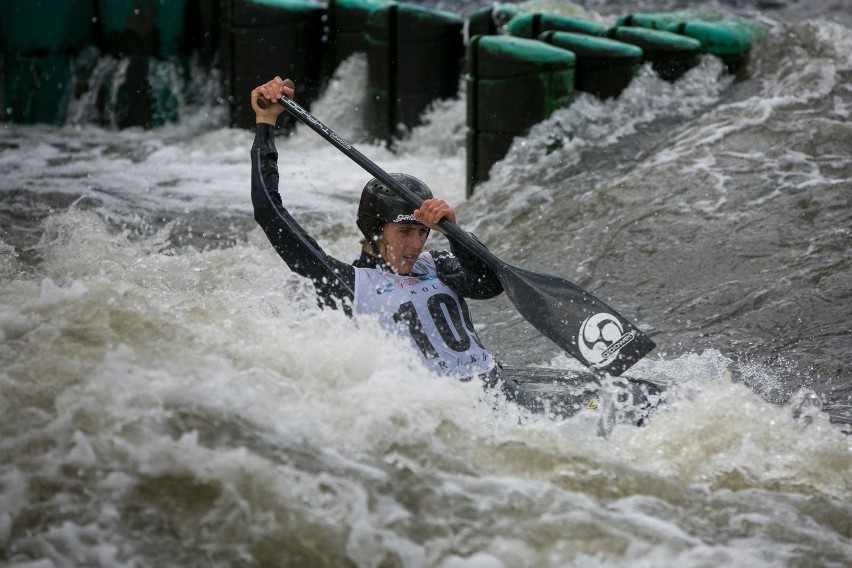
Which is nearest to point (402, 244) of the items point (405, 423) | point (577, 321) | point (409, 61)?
point (577, 321)

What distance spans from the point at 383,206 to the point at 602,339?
0.89 metres

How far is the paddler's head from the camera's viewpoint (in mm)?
4047

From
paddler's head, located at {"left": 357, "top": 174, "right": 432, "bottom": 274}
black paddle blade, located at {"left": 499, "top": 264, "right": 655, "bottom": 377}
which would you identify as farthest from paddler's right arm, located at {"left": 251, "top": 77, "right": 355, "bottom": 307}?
black paddle blade, located at {"left": 499, "top": 264, "right": 655, "bottom": 377}

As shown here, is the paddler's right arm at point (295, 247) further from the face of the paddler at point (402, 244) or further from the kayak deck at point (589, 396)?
the kayak deck at point (589, 396)

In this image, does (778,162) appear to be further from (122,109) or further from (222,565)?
(122,109)

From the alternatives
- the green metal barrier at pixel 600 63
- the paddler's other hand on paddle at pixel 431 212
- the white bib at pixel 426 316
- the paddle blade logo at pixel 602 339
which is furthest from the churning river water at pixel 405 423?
the green metal barrier at pixel 600 63

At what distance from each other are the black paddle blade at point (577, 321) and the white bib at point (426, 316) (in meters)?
0.26

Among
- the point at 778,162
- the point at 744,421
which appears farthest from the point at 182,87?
the point at 744,421

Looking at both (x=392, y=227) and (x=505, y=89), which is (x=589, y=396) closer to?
(x=392, y=227)

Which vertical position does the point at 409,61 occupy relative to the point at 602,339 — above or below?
above

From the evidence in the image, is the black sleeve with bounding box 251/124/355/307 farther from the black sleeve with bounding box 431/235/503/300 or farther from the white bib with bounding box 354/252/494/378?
the black sleeve with bounding box 431/235/503/300

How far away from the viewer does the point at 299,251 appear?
4035 mm

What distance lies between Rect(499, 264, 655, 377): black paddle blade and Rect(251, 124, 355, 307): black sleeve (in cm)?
59

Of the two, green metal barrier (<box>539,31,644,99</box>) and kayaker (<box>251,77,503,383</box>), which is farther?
green metal barrier (<box>539,31,644,99</box>)
